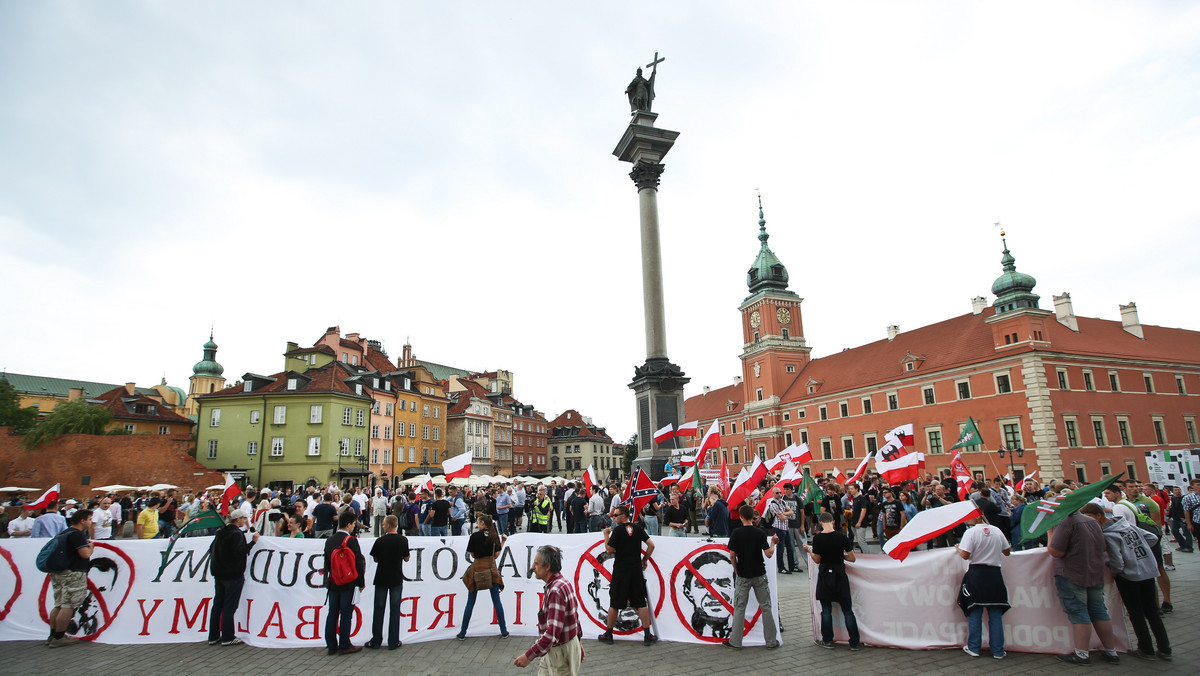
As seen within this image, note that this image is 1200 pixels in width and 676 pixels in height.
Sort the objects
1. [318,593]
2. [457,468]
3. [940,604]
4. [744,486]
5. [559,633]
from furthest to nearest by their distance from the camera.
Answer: [457,468], [744,486], [318,593], [940,604], [559,633]

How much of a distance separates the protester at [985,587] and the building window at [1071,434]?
1819 inches

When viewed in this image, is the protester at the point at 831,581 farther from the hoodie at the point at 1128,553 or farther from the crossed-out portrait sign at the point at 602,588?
the hoodie at the point at 1128,553

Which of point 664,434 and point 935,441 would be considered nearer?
point 664,434

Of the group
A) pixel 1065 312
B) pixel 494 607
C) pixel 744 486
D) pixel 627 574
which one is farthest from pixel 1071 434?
A: pixel 494 607

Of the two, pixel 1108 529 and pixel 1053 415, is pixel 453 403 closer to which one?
pixel 1053 415

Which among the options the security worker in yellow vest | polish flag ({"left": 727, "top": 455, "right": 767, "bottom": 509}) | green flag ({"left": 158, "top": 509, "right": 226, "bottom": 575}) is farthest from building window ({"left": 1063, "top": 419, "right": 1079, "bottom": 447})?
green flag ({"left": 158, "top": 509, "right": 226, "bottom": 575})

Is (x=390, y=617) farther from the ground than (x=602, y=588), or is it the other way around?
(x=602, y=588)

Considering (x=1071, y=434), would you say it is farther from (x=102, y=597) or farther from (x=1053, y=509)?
(x=102, y=597)

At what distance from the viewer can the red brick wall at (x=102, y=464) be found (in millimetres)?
38531

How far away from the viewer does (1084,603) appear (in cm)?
674

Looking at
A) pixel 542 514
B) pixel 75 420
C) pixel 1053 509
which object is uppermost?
pixel 75 420

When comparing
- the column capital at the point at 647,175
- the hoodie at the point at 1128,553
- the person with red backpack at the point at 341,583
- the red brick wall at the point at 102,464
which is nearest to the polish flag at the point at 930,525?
the hoodie at the point at 1128,553

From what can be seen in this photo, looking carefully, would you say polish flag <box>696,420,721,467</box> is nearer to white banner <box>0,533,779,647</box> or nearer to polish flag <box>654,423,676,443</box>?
polish flag <box>654,423,676,443</box>

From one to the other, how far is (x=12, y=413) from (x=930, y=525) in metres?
72.1
